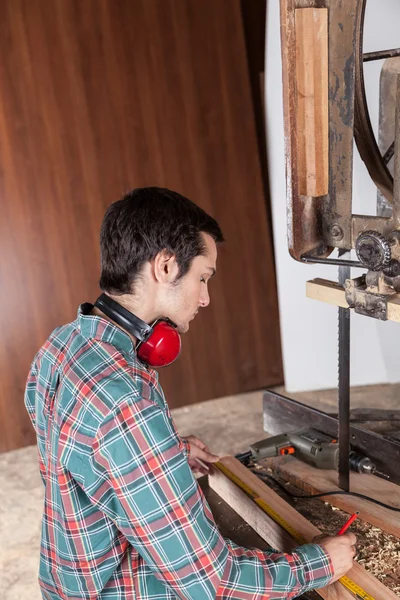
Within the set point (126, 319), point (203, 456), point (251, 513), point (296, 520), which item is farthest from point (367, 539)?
point (126, 319)

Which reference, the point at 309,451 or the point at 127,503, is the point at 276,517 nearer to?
the point at 309,451

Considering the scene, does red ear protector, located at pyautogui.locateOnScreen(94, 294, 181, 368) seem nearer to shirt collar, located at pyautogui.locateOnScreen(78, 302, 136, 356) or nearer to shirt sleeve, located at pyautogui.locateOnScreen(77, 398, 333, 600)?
shirt collar, located at pyautogui.locateOnScreen(78, 302, 136, 356)

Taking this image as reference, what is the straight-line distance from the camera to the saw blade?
1.53 meters

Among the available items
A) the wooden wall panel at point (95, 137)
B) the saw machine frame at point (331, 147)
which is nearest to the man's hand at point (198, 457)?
the saw machine frame at point (331, 147)

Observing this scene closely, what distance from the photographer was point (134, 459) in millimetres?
1058

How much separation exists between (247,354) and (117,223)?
2648 millimetres

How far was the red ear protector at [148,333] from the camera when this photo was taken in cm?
127

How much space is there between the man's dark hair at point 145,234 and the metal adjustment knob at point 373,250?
319 millimetres

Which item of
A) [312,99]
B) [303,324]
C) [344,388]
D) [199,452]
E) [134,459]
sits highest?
[312,99]

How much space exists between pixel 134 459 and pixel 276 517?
53cm

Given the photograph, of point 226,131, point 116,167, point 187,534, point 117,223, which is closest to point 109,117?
point 116,167

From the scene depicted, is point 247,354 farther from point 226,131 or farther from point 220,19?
point 220,19

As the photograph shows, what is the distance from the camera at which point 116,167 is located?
338 centimetres

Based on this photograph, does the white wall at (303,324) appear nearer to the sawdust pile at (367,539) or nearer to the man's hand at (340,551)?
the sawdust pile at (367,539)
